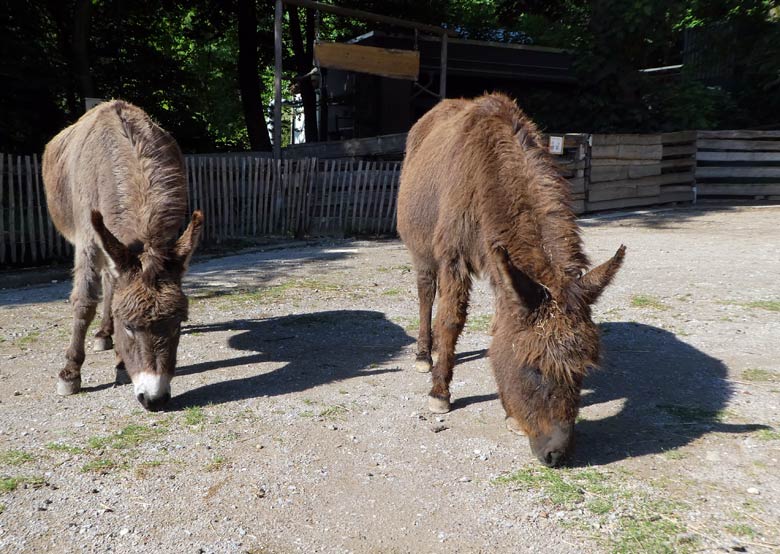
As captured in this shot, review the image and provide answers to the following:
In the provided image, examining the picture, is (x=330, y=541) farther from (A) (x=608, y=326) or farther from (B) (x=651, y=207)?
(B) (x=651, y=207)

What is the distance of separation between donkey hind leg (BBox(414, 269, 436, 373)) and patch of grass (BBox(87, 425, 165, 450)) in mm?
2202

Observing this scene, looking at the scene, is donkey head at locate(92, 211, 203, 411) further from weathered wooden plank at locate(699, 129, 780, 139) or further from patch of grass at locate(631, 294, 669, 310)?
weathered wooden plank at locate(699, 129, 780, 139)

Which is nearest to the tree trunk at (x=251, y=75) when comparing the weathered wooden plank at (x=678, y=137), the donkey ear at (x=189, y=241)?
the weathered wooden plank at (x=678, y=137)

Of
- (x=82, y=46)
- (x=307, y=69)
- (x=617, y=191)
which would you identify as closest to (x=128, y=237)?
(x=82, y=46)

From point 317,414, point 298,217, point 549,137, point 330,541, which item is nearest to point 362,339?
point 317,414

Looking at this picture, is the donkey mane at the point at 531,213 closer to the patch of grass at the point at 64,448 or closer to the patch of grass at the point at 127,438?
the patch of grass at the point at 127,438

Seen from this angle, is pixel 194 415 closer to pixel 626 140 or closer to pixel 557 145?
pixel 557 145

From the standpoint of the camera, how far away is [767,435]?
3.99 metres

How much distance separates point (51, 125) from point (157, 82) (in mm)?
4311

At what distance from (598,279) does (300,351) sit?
10.8ft

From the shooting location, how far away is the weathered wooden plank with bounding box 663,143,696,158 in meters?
16.0

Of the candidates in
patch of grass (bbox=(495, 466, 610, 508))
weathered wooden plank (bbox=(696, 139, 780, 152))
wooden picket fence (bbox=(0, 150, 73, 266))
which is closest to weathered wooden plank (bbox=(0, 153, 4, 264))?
wooden picket fence (bbox=(0, 150, 73, 266))

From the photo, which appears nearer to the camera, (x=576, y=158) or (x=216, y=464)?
(x=216, y=464)

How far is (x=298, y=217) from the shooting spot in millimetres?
12633
